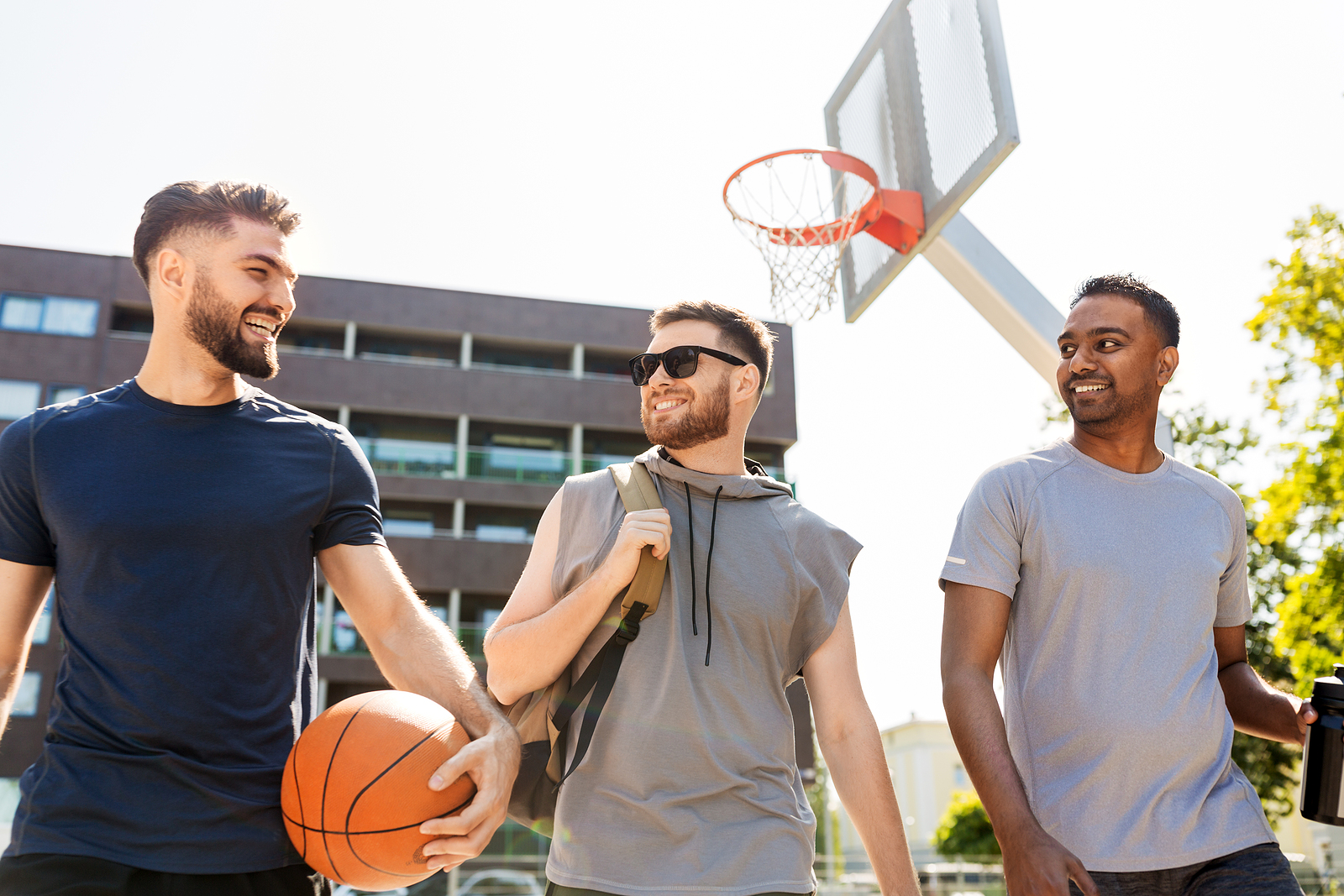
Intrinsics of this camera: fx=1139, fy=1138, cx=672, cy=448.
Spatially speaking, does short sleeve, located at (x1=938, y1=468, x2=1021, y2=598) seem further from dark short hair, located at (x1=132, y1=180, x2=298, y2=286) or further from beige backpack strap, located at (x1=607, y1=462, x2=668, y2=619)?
dark short hair, located at (x1=132, y1=180, x2=298, y2=286)

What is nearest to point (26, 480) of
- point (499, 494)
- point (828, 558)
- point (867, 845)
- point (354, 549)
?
point (354, 549)

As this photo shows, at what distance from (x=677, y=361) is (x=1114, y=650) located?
5.24 feet

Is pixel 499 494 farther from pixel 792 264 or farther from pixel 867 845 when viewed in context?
pixel 867 845

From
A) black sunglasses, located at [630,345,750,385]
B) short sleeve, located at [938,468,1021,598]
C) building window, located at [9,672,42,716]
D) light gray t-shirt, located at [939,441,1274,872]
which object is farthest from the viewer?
building window, located at [9,672,42,716]

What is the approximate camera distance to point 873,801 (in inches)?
132

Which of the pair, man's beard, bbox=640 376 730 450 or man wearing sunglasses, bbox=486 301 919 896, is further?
man's beard, bbox=640 376 730 450

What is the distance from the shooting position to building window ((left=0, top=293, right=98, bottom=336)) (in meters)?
33.1

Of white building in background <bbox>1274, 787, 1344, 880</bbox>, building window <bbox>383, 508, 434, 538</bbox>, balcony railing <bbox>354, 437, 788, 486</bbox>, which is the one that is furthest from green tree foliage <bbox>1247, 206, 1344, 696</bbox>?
building window <bbox>383, 508, 434, 538</bbox>

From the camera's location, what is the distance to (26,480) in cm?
290

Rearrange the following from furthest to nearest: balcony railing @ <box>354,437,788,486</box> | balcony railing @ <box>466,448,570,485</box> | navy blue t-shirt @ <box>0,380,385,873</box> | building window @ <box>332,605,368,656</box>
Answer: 1. balcony railing @ <box>466,448,570,485</box>
2. balcony railing @ <box>354,437,788,486</box>
3. building window @ <box>332,605,368,656</box>
4. navy blue t-shirt @ <box>0,380,385,873</box>

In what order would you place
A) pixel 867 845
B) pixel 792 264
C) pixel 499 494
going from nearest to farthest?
pixel 867 845 → pixel 792 264 → pixel 499 494

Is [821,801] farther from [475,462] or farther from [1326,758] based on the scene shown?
[1326,758]

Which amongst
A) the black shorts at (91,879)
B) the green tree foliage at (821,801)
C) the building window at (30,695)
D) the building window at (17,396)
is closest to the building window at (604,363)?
the building window at (17,396)

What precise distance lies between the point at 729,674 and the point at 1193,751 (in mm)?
1353
